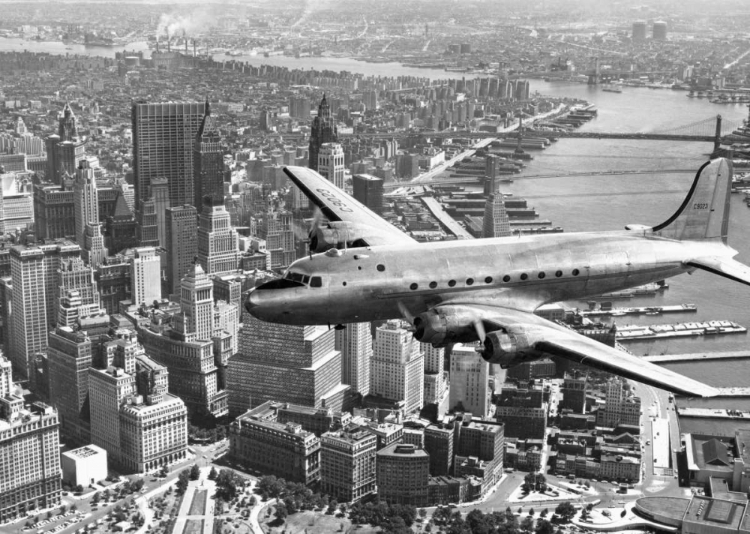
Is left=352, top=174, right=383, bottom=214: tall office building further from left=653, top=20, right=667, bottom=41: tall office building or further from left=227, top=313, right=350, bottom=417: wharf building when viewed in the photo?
left=653, top=20, right=667, bottom=41: tall office building

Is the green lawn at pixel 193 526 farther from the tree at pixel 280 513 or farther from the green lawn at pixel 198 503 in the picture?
the tree at pixel 280 513

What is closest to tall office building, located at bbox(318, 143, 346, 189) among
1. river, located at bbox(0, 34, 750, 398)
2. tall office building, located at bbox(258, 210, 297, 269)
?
tall office building, located at bbox(258, 210, 297, 269)

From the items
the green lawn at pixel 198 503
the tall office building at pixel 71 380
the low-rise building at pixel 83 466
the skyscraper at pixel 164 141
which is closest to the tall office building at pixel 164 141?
the skyscraper at pixel 164 141

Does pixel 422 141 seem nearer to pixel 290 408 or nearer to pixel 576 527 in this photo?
pixel 290 408

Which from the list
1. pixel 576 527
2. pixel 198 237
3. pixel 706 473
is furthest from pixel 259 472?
pixel 198 237

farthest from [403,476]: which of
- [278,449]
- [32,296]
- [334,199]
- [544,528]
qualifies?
[32,296]
